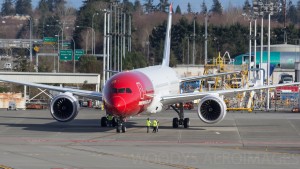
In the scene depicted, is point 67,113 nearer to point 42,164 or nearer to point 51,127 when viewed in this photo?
point 51,127

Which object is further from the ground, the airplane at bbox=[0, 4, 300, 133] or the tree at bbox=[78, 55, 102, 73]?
the tree at bbox=[78, 55, 102, 73]

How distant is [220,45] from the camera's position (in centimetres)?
15325

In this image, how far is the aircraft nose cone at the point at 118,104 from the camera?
41.8 meters

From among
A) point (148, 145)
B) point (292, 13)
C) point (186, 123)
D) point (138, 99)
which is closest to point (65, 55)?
point (186, 123)

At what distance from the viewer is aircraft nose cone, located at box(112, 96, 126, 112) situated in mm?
41781

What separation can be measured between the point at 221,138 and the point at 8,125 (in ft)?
50.7

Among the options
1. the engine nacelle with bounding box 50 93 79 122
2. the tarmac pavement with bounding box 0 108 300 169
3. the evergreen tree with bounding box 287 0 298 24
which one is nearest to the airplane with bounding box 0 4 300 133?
the engine nacelle with bounding box 50 93 79 122

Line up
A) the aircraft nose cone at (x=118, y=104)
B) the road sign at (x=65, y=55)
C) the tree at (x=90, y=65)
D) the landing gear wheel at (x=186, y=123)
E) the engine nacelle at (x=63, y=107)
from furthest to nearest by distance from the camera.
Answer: the tree at (x=90, y=65), the road sign at (x=65, y=55), the landing gear wheel at (x=186, y=123), the engine nacelle at (x=63, y=107), the aircraft nose cone at (x=118, y=104)

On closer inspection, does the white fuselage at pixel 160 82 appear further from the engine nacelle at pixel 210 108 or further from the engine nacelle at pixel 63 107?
the engine nacelle at pixel 63 107

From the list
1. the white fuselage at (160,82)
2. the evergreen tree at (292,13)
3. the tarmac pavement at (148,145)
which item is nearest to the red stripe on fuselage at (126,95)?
the tarmac pavement at (148,145)

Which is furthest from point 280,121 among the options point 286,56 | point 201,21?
point 201,21

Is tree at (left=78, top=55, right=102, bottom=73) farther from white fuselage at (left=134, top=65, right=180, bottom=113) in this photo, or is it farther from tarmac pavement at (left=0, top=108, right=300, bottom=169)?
white fuselage at (left=134, top=65, right=180, bottom=113)

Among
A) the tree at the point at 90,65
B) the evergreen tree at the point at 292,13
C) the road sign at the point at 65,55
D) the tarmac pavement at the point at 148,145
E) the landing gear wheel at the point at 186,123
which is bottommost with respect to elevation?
the tarmac pavement at the point at 148,145

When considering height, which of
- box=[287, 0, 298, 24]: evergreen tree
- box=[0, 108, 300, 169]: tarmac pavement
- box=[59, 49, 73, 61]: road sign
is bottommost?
box=[0, 108, 300, 169]: tarmac pavement
